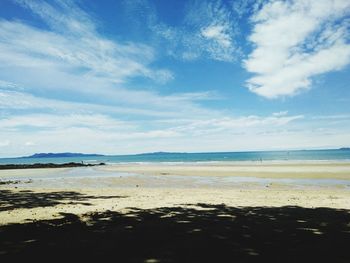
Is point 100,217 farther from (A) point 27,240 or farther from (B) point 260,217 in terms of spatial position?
(B) point 260,217

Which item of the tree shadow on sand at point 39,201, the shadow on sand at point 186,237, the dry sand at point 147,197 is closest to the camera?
the shadow on sand at point 186,237

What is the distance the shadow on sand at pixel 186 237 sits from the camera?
23.4 ft

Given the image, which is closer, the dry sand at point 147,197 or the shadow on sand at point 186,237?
the shadow on sand at point 186,237

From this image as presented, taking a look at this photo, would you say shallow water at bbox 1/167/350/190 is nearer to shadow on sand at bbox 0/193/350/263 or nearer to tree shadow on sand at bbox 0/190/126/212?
tree shadow on sand at bbox 0/190/126/212

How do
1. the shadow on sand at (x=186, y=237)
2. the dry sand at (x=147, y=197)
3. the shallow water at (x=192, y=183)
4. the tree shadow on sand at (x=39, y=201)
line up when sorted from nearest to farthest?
the shadow on sand at (x=186, y=237), the dry sand at (x=147, y=197), the tree shadow on sand at (x=39, y=201), the shallow water at (x=192, y=183)

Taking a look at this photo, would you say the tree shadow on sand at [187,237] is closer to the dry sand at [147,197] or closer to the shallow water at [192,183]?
the dry sand at [147,197]

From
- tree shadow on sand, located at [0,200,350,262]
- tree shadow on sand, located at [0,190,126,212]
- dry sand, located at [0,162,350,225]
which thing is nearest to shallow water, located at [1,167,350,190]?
dry sand, located at [0,162,350,225]

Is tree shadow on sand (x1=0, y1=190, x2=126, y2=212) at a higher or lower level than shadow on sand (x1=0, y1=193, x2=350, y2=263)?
higher

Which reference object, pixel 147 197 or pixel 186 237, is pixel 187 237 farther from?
pixel 147 197

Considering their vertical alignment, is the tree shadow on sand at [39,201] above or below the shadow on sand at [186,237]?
above

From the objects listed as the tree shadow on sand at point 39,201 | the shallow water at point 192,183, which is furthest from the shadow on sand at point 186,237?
the shallow water at point 192,183

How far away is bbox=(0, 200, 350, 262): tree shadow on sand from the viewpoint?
23.4 feet

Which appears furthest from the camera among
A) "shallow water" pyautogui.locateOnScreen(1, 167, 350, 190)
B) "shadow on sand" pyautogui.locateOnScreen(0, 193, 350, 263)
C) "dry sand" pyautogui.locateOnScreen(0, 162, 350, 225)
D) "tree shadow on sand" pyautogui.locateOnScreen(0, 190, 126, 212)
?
"shallow water" pyautogui.locateOnScreen(1, 167, 350, 190)

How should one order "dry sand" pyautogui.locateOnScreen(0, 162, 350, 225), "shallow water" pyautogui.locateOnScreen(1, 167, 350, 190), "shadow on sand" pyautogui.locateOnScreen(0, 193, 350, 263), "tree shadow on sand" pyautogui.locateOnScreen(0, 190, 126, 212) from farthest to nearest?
"shallow water" pyautogui.locateOnScreen(1, 167, 350, 190) → "tree shadow on sand" pyautogui.locateOnScreen(0, 190, 126, 212) → "dry sand" pyautogui.locateOnScreen(0, 162, 350, 225) → "shadow on sand" pyautogui.locateOnScreen(0, 193, 350, 263)
